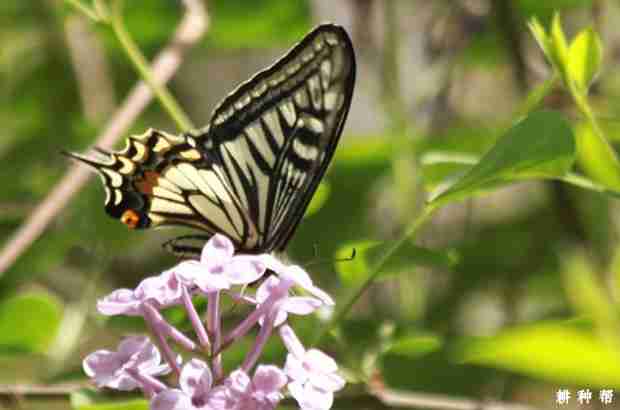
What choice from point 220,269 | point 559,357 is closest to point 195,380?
point 220,269

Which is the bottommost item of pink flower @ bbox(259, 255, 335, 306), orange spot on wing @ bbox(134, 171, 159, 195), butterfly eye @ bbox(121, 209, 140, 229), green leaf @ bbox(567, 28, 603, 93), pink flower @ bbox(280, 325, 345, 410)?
pink flower @ bbox(280, 325, 345, 410)

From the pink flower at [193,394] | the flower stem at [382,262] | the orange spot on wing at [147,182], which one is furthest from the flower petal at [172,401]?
the orange spot on wing at [147,182]

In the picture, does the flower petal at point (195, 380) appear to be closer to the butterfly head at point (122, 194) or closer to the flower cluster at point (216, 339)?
the flower cluster at point (216, 339)

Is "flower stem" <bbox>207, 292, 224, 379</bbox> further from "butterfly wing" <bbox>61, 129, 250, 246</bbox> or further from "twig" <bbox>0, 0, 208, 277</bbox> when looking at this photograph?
"twig" <bbox>0, 0, 208, 277</bbox>

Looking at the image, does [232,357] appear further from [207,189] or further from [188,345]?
[188,345]

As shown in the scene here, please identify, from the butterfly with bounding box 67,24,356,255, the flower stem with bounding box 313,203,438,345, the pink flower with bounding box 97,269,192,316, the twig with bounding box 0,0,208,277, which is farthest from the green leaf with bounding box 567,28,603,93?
the twig with bounding box 0,0,208,277
